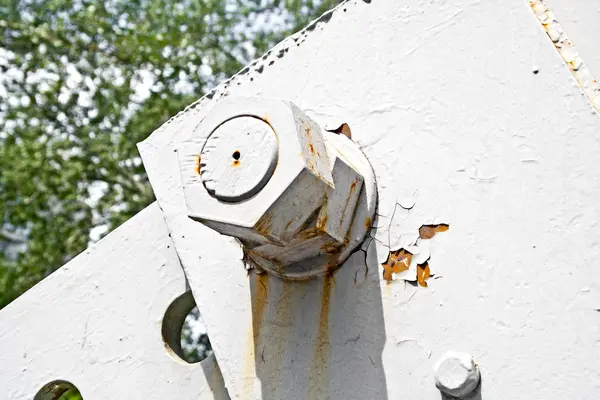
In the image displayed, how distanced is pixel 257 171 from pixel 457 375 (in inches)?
23.3

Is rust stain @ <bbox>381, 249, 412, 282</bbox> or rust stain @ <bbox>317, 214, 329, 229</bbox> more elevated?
rust stain @ <bbox>317, 214, 329, 229</bbox>

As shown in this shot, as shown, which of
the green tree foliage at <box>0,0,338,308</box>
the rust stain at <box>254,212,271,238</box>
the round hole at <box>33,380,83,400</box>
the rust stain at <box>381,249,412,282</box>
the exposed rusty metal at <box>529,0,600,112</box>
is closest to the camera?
the rust stain at <box>254,212,271,238</box>

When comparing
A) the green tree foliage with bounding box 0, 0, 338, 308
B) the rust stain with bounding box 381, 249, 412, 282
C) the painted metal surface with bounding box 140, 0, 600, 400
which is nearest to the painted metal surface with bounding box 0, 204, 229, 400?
the painted metal surface with bounding box 140, 0, 600, 400

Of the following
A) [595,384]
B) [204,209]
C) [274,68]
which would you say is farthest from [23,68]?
[595,384]

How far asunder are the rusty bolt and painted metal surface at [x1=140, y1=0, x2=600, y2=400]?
0.10 meters

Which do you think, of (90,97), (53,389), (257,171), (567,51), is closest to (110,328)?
(53,389)

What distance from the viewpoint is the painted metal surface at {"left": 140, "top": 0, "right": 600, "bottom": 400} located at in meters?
1.85

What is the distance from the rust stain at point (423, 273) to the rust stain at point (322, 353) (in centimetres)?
23

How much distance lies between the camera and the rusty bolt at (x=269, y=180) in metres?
1.85

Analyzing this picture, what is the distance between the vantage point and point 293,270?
218cm

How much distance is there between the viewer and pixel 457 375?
1859 millimetres

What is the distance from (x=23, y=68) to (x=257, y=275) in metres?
6.30

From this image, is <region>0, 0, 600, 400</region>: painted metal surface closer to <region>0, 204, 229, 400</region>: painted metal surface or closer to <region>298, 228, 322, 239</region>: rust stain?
<region>0, 204, 229, 400</region>: painted metal surface

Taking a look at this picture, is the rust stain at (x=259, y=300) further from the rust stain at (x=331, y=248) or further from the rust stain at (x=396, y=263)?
the rust stain at (x=396, y=263)
